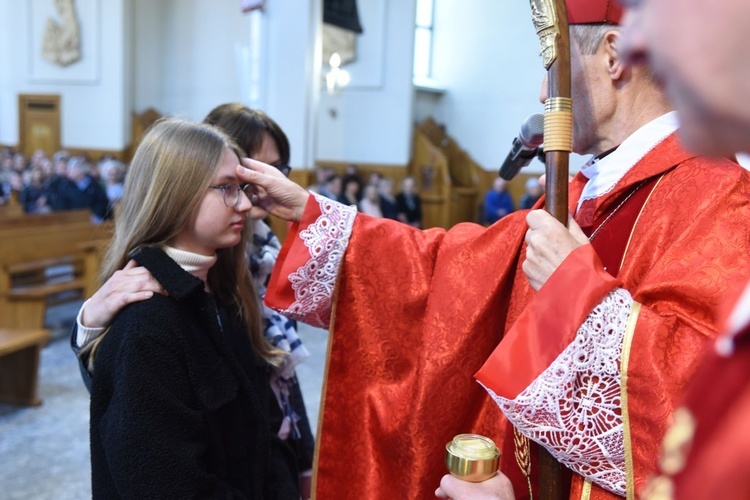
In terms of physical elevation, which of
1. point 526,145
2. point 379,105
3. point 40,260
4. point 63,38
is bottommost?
point 40,260

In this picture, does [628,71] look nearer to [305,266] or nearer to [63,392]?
[305,266]

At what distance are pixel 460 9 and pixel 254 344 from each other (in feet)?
43.4

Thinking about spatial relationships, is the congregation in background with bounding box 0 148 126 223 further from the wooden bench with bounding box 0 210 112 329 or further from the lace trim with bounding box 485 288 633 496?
the lace trim with bounding box 485 288 633 496

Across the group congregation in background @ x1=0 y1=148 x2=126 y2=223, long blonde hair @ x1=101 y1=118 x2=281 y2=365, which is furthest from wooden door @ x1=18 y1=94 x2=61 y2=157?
long blonde hair @ x1=101 y1=118 x2=281 y2=365

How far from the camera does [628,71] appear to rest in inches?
49.6

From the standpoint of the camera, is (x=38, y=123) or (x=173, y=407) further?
(x=38, y=123)

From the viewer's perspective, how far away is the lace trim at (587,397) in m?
1.03

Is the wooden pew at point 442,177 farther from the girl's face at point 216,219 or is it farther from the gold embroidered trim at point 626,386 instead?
the gold embroidered trim at point 626,386

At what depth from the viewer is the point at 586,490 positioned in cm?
114

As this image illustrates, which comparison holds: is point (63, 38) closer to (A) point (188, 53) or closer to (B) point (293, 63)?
(A) point (188, 53)

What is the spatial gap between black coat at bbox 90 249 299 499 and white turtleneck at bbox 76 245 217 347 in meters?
0.06

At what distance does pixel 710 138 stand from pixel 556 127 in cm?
75

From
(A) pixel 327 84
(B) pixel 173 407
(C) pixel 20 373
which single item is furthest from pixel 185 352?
(A) pixel 327 84

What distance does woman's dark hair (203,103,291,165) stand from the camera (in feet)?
6.38
